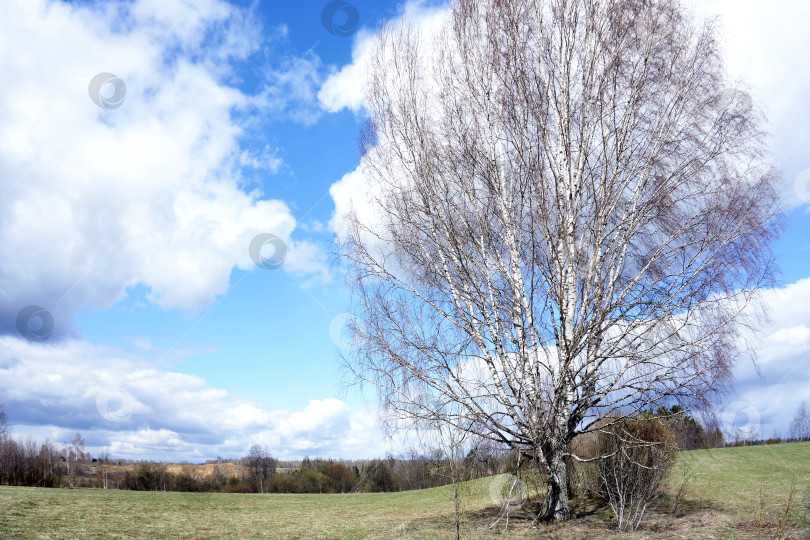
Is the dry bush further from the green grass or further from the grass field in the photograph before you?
the green grass

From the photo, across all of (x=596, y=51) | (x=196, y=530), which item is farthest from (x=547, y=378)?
(x=196, y=530)

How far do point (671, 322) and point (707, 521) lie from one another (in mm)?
4560

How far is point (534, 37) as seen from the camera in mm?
11023

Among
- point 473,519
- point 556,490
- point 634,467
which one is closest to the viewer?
point 556,490

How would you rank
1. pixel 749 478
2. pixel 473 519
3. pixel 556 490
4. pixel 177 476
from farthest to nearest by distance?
pixel 177 476, pixel 749 478, pixel 473 519, pixel 556 490

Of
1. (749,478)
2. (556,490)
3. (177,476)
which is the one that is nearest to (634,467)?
(556,490)

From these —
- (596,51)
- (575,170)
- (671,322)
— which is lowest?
(671,322)

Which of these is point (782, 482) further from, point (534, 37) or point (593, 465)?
point (534, 37)

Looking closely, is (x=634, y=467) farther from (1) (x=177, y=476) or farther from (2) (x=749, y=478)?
(1) (x=177, y=476)

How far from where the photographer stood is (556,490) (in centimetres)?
1024

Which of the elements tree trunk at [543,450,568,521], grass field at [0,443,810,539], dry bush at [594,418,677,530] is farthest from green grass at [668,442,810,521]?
tree trunk at [543,450,568,521]

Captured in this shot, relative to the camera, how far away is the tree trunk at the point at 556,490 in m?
10.0

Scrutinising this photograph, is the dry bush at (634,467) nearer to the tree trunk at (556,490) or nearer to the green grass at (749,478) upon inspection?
the tree trunk at (556,490)

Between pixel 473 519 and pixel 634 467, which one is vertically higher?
pixel 634 467
